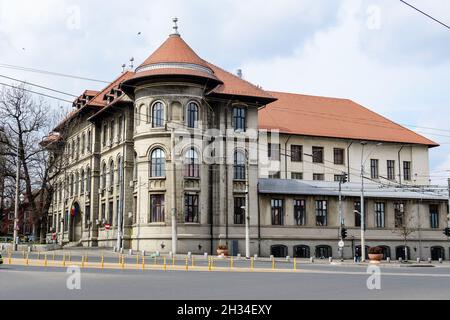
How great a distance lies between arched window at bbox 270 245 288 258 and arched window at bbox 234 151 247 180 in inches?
263

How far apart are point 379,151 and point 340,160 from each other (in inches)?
178

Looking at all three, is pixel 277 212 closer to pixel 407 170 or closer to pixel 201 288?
pixel 407 170

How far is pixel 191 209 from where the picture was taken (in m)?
48.9

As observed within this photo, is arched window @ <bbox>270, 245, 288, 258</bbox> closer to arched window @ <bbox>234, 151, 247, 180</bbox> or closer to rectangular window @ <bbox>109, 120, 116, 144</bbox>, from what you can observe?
arched window @ <bbox>234, 151, 247, 180</bbox>

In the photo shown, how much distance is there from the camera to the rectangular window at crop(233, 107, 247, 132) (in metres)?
52.4

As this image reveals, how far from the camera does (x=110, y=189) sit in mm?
55656

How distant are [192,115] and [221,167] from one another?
202 inches

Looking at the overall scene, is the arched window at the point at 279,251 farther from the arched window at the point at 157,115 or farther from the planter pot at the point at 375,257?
the arched window at the point at 157,115

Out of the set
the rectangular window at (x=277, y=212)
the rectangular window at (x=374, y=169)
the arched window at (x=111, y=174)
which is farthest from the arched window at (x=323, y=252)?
the arched window at (x=111, y=174)

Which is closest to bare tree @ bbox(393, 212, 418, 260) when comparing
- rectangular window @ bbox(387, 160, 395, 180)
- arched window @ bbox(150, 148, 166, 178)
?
rectangular window @ bbox(387, 160, 395, 180)

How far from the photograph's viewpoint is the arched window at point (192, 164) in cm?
4903

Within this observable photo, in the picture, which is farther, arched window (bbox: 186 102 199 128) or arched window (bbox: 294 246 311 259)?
arched window (bbox: 294 246 311 259)

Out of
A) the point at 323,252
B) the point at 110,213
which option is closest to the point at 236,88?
the point at 110,213
